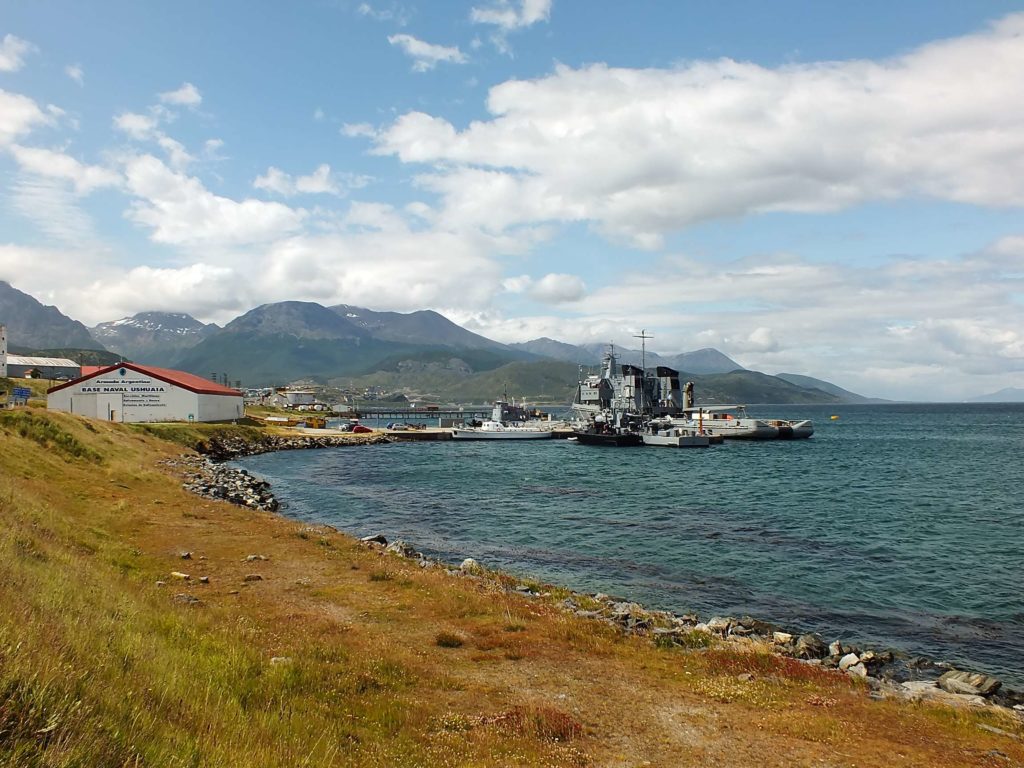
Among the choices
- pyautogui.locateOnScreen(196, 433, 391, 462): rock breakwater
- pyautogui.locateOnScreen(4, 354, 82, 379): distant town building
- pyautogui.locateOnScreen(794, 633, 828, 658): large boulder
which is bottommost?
pyautogui.locateOnScreen(196, 433, 391, 462): rock breakwater

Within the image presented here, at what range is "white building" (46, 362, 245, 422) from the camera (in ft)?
247

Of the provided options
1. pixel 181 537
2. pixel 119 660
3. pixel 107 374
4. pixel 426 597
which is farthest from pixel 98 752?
pixel 107 374

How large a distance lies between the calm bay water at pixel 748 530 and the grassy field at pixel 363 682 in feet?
22.8

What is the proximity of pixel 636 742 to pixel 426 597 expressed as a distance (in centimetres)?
898

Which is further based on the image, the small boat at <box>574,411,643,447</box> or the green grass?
the small boat at <box>574,411,643,447</box>

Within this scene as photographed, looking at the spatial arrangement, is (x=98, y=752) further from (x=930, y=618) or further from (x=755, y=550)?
(x=755, y=550)

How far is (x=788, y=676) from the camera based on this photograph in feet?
43.7

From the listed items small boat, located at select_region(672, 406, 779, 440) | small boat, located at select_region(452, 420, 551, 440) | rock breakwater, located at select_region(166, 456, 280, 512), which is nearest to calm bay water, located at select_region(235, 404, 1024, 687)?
rock breakwater, located at select_region(166, 456, 280, 512)

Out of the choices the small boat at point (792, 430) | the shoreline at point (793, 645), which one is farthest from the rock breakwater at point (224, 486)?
the small boat at point (792, 430)

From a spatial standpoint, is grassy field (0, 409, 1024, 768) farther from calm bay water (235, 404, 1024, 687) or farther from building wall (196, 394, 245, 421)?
building wall (196, 394, 245, 421)

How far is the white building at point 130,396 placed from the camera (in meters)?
75.4

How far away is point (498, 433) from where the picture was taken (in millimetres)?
114312

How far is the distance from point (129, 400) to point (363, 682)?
80.4m

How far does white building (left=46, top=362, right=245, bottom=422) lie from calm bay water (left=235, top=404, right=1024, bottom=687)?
49.0 ft
